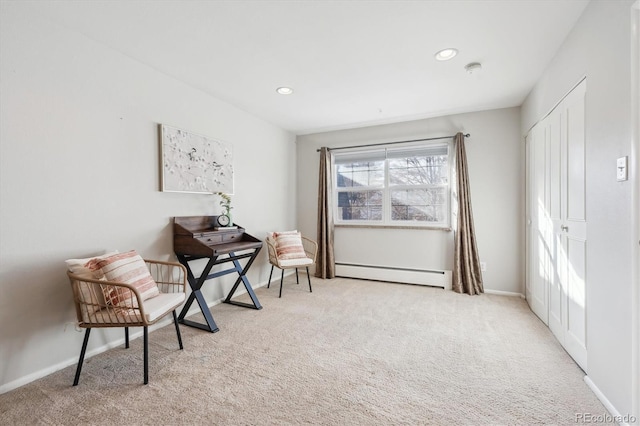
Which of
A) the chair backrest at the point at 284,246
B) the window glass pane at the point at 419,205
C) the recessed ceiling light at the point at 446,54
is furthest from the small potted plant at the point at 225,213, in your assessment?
the recessed ceiling light at the point at 446,54

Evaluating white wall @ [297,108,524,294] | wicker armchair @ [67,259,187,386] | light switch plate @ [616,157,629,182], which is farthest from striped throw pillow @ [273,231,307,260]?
light switch plate @ [616,157,629,182]

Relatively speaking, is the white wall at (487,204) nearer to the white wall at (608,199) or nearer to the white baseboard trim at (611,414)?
the white wall at (608,199)

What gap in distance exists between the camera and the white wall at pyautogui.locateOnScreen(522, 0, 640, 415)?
4.68 feet

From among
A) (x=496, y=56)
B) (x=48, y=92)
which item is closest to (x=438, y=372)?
(x=496, y=56)

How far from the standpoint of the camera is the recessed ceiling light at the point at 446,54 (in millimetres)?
2350

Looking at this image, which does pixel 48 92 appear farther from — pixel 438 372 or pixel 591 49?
pixel 591 49

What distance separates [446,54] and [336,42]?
3.07ft

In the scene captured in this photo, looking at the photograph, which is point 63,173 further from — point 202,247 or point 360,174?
point 360,174

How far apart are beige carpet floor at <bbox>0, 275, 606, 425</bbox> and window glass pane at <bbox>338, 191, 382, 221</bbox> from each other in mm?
1871

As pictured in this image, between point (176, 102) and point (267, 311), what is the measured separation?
2.32 m

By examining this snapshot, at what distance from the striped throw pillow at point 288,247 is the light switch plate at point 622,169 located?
9.99ft

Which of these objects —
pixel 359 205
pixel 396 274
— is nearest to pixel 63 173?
pixel 359 205

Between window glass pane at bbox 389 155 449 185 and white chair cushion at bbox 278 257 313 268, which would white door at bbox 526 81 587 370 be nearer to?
window glass pane at bbox 389 155 449 185

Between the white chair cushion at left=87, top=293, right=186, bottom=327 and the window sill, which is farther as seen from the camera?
the window sill
